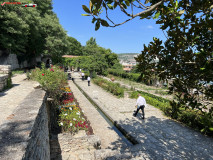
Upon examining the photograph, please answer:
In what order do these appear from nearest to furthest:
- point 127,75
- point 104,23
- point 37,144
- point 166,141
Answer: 1. point 104,23
2. point 37,144
3. point 166,141
4. point 127,75

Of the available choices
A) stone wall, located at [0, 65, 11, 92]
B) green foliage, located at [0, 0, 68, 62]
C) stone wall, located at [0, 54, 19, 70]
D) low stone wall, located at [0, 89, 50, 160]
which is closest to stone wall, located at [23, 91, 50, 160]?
low stone wall, located at [0, 89, 50, 160]

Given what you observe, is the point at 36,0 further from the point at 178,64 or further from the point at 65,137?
the point at 178,64

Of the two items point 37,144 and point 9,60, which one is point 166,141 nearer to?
point 37,144

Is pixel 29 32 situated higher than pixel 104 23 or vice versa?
pixel 29 32

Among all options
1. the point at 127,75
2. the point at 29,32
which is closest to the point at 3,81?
the point at 29,32

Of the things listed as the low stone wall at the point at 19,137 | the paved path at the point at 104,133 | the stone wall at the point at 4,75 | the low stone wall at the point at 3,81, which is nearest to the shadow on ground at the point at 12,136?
the low stone wall at the point at 19,137

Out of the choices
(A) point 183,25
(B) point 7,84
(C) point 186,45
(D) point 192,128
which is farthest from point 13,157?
(D) point 192,128

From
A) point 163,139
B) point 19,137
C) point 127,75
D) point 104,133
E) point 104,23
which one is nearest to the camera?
point 19,137

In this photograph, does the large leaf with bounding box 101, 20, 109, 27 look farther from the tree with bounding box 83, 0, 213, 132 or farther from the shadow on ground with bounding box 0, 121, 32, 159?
the shadow on ground with bounding box 0, 121, 32, 159

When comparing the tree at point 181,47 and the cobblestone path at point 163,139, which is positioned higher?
the tree at point 181,47

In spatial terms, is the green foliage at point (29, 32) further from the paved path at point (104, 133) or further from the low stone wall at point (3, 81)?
the paved path at point (104, 133)

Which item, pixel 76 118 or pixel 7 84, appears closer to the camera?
pixel 76 118

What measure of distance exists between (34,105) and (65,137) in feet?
6.54

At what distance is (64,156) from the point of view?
4453mm
